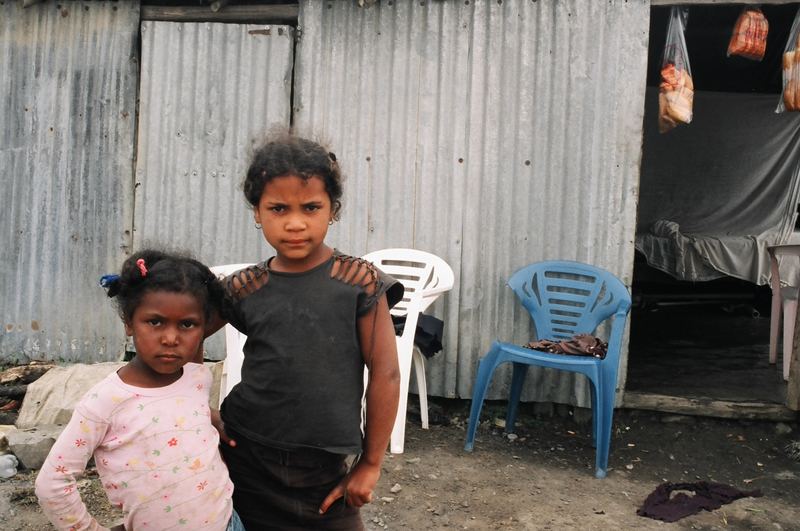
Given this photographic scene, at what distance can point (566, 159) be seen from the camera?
4629 millimetres

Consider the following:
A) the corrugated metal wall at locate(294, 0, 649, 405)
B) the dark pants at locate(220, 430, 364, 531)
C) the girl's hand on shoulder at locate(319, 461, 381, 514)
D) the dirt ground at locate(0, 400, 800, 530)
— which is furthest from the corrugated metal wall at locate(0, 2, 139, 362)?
the girl's hand on shoulder at locate(319, 461, 381, 514)

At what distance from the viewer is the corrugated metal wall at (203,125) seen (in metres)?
4.91

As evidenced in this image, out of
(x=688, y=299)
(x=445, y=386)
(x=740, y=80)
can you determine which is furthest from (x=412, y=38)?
(x=688, y=299)

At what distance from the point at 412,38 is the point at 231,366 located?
245cm

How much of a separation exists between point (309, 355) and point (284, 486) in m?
0.33

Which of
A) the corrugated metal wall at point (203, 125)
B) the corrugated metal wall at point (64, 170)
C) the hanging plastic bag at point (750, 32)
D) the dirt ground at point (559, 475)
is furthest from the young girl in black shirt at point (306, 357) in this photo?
the hanging plastic bag at point (750, 32)

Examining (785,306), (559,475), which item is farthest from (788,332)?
(559,475)

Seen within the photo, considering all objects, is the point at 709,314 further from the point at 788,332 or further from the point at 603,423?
the point at 603,423

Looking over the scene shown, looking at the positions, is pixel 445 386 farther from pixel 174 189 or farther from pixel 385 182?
pixel 174 189

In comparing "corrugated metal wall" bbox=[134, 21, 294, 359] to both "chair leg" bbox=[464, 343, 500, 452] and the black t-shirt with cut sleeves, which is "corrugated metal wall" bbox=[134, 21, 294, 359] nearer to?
"chair leg" bbox=[464, 343, 500, 452]

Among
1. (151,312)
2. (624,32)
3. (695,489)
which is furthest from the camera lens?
(624,32)

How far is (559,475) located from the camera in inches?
156

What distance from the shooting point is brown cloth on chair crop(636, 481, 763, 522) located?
346cm

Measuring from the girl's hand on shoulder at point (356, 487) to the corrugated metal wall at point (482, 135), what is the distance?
10.1 ft
